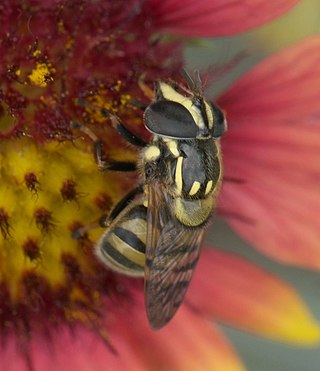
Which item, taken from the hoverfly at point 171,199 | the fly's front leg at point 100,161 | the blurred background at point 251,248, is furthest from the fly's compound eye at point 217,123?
the blurred background at point 251,248

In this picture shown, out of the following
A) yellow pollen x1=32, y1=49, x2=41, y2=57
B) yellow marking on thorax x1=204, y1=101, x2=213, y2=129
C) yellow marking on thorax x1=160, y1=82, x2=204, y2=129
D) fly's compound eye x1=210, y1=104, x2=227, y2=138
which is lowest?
fly's compound eye x1=210, y1=104, x2=227, y2=138

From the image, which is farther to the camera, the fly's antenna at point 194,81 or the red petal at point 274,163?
the red petal at point 274,163

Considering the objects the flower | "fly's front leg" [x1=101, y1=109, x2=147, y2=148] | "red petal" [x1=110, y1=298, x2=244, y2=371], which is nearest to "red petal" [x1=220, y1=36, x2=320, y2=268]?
Result: the flower

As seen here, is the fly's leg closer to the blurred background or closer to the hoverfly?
the hoverfly

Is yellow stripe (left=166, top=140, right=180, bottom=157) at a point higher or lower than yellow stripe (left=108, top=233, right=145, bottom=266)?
higher

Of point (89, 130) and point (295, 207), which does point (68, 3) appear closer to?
point (89, 130)

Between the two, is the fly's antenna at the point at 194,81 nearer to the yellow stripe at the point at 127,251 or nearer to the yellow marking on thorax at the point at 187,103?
the yellow marking on thorax at the point at 187,103
